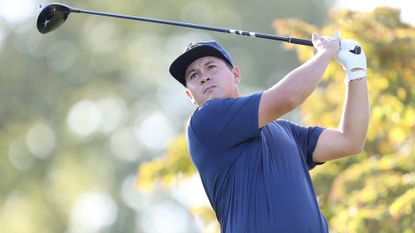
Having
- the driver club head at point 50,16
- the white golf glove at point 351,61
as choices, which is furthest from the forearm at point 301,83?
the driver club head at point 50,16

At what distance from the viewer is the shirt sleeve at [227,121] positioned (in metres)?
6.97

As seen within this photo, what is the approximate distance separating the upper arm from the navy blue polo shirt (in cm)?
17

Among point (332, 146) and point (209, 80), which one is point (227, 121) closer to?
point (209, 80)

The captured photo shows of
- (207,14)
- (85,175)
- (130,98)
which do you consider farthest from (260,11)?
(85,175)

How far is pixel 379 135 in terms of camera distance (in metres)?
11.5

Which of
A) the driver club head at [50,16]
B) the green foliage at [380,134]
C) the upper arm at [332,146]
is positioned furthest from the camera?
the green foliage at [380,134]

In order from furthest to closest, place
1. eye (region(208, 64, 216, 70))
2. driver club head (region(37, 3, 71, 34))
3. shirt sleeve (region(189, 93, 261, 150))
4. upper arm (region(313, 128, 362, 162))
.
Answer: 1. driver club head (region(37, 3, 71, 34))
2. eye (region(208, 64, 216, 70))
3. upper arm (region(313, 128, 362, 162))
4. shirt sleeve (region(189, 93, 261, 150))

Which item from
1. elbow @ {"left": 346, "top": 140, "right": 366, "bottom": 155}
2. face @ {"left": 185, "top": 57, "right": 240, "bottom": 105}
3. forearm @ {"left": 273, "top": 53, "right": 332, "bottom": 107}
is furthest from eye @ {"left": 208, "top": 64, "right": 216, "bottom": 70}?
elbow @ {"left": 346, "top": 140, "right": 366, "bottom": 155}

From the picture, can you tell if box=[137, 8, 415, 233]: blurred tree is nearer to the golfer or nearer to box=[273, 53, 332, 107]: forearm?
the golfer

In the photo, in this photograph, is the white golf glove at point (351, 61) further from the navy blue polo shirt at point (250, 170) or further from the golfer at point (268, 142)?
the navy blue polo shirt at point (250, 170)

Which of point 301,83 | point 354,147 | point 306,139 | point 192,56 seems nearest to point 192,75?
point 192,56

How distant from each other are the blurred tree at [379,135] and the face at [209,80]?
9.98ft

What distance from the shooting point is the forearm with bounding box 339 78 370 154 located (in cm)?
731

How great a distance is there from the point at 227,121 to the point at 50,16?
1983mm
